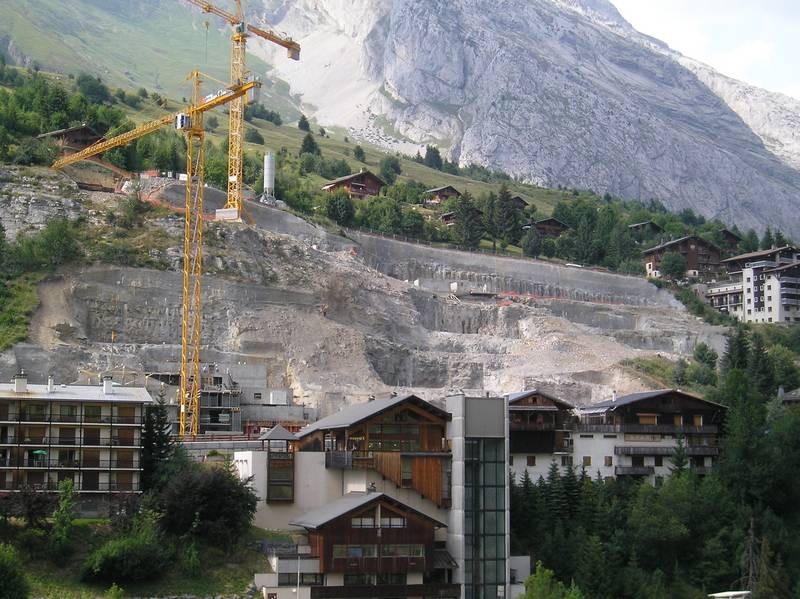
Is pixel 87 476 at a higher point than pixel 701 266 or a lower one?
lower

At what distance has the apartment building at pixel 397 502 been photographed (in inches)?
2202

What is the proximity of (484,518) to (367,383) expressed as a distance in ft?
121

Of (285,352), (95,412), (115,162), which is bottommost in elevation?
(95,412)

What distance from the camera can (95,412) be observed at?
61344mm

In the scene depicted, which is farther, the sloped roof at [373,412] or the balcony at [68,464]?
the sloped roof at [373,412]

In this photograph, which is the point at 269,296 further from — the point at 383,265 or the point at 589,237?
the point at 589,237

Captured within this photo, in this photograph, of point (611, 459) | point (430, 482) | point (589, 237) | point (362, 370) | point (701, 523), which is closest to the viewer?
point (430, 482)

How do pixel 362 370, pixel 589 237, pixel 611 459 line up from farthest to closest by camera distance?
pixel 589 237 → pixel 362 370 → pixel 611 459

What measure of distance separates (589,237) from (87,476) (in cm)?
10058

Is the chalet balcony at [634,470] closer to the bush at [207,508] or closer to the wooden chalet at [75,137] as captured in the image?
the bush at [207,508]

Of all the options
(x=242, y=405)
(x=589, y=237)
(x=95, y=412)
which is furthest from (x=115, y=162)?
(x=95, y=412)

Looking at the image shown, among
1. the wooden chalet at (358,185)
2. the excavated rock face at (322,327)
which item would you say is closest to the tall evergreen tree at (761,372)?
the excavated rock face at (322,327)

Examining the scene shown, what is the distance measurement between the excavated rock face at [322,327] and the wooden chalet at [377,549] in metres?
32.5

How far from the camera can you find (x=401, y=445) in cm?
6091
